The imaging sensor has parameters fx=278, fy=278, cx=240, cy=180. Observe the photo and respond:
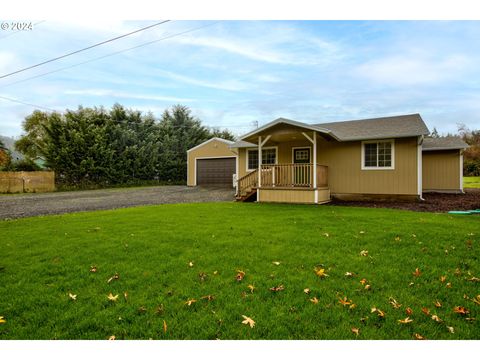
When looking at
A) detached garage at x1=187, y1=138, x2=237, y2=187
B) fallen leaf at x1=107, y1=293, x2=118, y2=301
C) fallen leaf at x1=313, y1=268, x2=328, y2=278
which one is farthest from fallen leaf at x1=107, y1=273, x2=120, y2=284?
detached garage at x1=187, y1=138, x2=237, y2=187

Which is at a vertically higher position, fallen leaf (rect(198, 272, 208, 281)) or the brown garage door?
the brown garage door

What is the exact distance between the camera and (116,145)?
21.8 meters

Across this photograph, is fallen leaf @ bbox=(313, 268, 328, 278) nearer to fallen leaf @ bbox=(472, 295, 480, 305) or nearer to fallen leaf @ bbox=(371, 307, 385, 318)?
fallen leaf @ bbox=(371, 307, 385, 318)

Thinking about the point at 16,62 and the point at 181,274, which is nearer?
the point at 181,274

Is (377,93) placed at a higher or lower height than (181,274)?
higher

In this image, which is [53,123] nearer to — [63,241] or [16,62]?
[16,62]

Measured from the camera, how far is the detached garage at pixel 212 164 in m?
20.5

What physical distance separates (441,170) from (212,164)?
14.4 metres

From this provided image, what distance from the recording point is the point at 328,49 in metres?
7.05

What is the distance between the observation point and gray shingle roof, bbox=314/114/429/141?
10.9m

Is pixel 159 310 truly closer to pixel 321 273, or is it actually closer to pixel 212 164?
pixel 321 273
